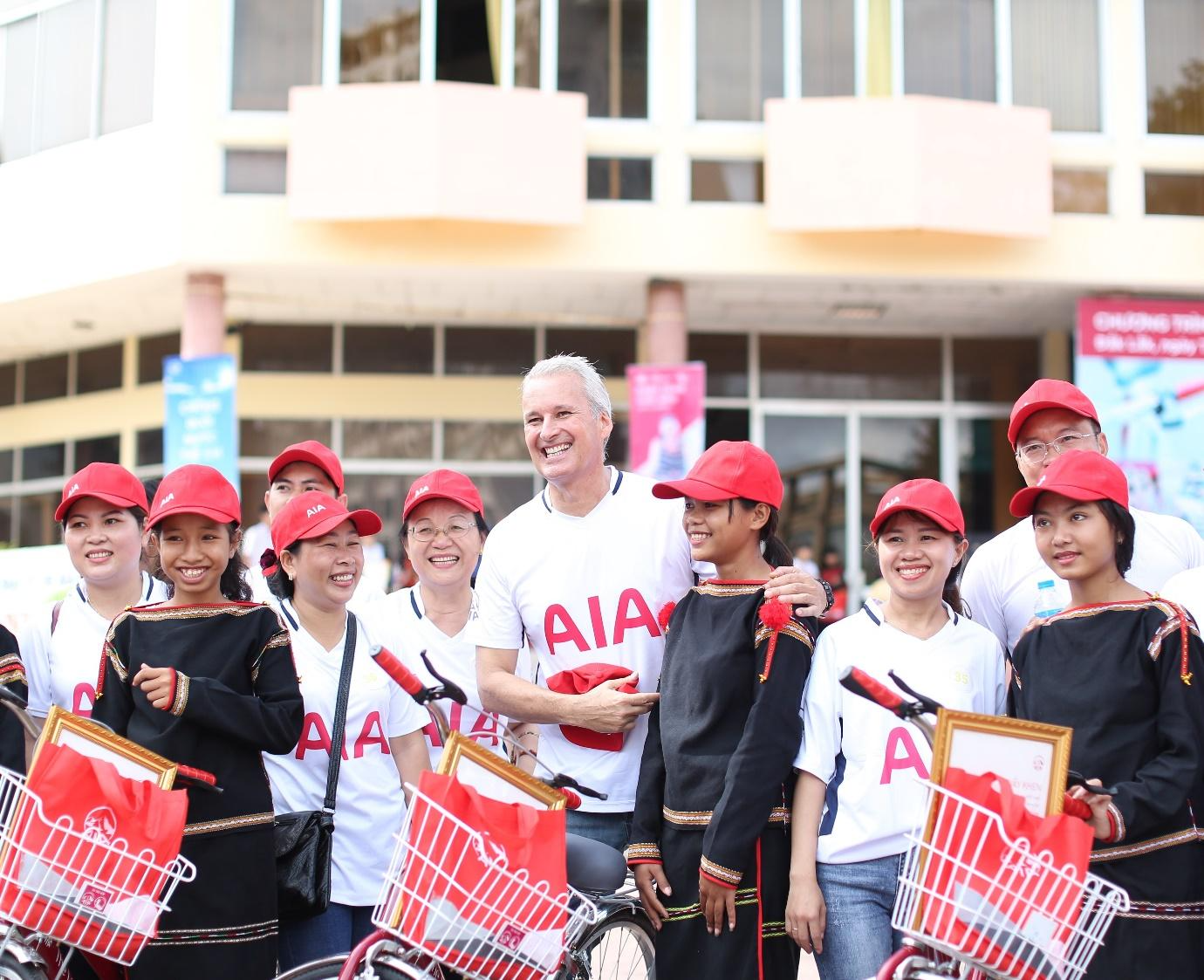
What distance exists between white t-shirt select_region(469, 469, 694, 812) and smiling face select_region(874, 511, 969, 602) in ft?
2.11

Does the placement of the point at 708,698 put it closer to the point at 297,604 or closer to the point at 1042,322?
the point at 297,604

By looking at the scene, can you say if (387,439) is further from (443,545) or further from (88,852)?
(88,852)

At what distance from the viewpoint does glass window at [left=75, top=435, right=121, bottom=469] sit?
17062 mm

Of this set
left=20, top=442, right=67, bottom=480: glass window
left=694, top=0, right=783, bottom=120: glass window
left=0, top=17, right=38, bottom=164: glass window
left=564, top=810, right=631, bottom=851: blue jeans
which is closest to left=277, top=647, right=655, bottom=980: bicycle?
left=564, top=810, right=631, bottom=851: blue jeans

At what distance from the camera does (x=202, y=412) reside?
1348 cm

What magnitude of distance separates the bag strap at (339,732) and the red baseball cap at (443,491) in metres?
0.67

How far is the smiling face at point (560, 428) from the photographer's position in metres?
3.78

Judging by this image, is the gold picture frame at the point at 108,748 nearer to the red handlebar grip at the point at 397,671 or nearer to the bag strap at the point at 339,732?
the red handlebar grip at the point at 397,671

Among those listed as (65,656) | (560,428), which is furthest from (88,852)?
(560,428)

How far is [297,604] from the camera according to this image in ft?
12.9

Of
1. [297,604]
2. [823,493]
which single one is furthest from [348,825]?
[823,493]

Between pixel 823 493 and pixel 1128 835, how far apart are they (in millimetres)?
13484

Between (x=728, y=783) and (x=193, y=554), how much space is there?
1570mm

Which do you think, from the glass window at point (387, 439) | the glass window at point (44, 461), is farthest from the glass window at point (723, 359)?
the glass window at point (44, 461)
